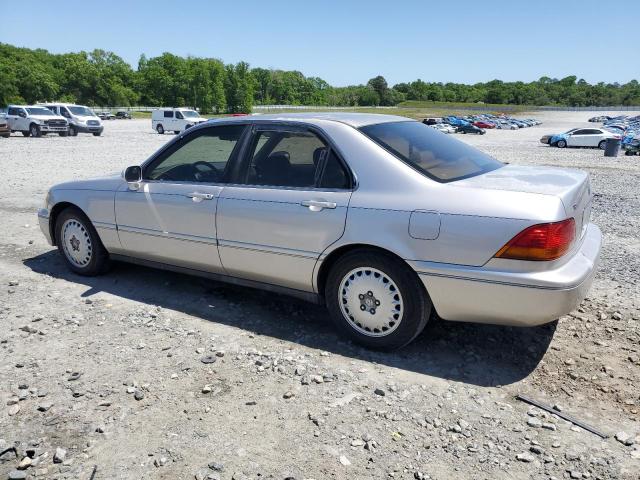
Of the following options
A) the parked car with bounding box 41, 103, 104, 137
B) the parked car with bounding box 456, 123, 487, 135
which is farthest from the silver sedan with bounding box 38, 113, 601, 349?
the parked car with bounding box 456, 123, 487, 135

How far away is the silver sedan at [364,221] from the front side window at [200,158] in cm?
1

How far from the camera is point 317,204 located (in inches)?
146

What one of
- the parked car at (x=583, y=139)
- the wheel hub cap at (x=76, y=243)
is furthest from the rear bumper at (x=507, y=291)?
the parked car at (x=583, y=139)

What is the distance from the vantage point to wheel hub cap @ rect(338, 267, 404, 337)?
3568mm

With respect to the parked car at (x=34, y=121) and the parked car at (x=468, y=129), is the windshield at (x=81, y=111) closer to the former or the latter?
the parked car at (x=34, y=121)

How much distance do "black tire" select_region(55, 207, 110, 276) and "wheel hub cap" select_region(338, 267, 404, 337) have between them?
2.77m

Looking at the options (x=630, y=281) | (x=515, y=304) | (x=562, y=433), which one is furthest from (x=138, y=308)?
(x=630, y=281)

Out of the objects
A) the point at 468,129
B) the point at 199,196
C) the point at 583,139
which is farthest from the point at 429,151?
the point at 468,129

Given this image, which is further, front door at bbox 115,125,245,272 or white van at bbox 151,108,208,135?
white van at bbox 151,108,208,135

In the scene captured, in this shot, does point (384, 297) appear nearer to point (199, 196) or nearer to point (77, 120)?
point (199, 196)

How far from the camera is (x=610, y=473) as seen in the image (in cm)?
252

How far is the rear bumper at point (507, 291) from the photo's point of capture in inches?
122

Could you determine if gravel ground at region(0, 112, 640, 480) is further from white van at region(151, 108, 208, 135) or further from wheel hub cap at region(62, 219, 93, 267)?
white van at region(151, 108, 208, 135)

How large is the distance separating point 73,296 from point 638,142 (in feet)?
Answer: 86.5
